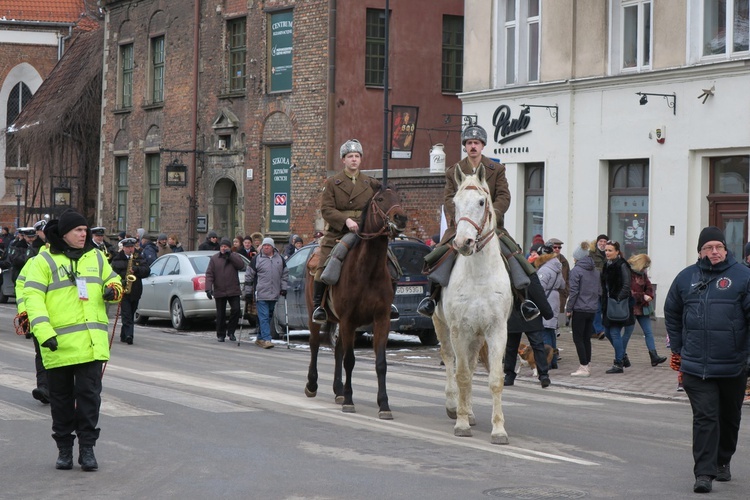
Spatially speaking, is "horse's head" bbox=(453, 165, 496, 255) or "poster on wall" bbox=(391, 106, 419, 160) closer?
"horse's head" bbox=(453, 165, 496, 255)

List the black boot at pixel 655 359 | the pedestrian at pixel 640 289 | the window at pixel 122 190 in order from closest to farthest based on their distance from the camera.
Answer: the pedestrian at pixel 640 289, the black boot at pixel 655 359, the window at pixel 122 190

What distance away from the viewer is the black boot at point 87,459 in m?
9.16

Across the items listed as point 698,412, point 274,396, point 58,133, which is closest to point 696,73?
point 274,396

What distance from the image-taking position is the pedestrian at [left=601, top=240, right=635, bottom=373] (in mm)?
18016

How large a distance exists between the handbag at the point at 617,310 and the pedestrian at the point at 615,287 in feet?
0.14

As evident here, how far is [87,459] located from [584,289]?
33.4 feet

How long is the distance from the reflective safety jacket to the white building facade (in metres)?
16.6

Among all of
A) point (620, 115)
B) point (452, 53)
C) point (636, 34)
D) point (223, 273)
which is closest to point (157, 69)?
point (452, 53)

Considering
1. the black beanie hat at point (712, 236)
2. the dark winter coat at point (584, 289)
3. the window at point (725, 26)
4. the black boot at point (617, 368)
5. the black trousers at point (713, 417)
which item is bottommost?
the black boot at point (617, 368)

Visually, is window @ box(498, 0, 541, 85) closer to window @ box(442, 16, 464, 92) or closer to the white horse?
window @ box(442, 16, 464, 92)

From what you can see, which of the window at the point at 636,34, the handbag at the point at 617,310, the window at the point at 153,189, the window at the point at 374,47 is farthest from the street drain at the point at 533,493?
the window at the point at 153,189

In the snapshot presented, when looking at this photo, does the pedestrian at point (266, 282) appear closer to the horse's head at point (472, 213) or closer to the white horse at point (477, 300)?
the white horse at point (477, 300)

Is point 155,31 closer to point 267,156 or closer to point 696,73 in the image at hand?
point 267,156

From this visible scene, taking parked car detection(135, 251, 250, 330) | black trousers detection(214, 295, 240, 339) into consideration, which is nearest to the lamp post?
parked car detection(135, 251, 250, 330)
